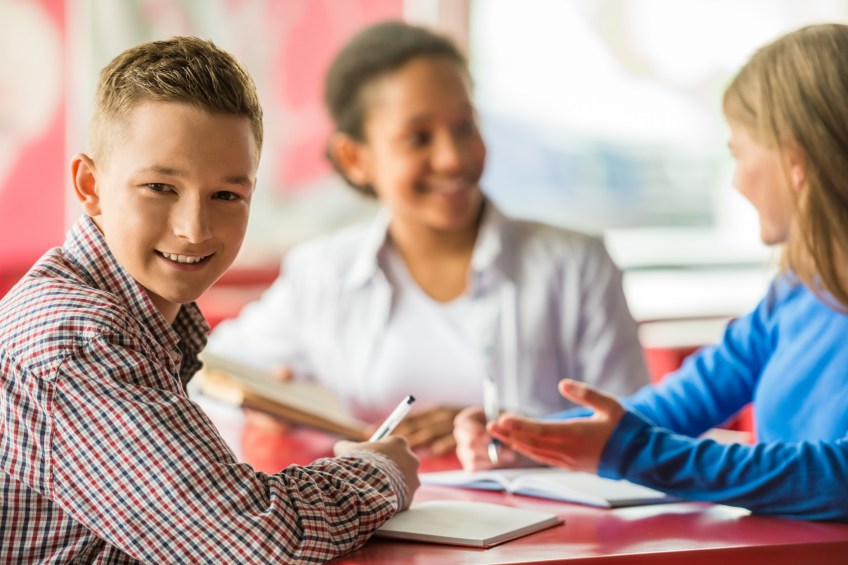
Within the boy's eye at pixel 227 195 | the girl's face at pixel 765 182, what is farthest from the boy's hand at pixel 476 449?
the boy's eye at pixel 227 195

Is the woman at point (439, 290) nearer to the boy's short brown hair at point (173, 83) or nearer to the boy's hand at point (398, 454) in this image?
the boy's hand at point (398, 454)

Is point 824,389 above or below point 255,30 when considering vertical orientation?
below

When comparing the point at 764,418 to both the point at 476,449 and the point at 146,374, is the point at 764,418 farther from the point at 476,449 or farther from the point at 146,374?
the point at 146,374

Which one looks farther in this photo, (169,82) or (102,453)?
(169,82)

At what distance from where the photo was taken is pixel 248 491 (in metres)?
0.91

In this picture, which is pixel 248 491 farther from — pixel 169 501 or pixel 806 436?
pixel 806 436

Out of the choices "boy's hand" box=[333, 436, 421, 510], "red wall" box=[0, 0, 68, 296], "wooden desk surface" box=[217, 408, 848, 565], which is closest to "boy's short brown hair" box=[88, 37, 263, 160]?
"boy's hand" box=[333, 436, 421, 510]

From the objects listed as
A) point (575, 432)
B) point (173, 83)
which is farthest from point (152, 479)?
point (575, 432)

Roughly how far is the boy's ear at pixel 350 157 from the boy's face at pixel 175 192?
1.19 metres

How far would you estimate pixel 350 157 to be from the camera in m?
2.26

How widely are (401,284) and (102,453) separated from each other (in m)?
1.25

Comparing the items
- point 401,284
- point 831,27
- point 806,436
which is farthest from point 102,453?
point 401,284

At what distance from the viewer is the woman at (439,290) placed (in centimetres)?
207

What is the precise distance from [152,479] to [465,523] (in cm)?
32
